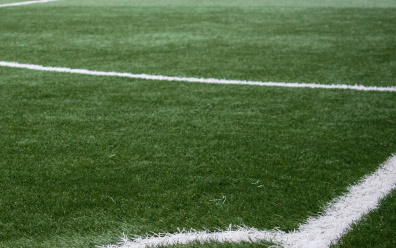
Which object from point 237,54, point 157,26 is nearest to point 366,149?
point 237,54

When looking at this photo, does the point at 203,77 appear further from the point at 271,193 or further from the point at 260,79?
the point at 271,193

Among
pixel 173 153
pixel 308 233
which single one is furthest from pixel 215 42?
pixel 308 233

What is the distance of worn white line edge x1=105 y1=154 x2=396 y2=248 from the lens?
2131mm

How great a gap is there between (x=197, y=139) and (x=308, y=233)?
3.97 ft

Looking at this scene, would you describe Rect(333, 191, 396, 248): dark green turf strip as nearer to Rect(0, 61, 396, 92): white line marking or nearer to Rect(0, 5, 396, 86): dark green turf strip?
Rect(0, 61, 396, 92): white line marking

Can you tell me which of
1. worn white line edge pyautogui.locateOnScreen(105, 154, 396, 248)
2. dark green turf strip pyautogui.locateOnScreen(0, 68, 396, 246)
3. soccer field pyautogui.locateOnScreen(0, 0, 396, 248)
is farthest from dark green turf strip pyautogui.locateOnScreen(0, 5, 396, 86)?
worn white line edge pyautogui.locateOnScreen(105, 154, 396, 248)

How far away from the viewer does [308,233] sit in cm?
220

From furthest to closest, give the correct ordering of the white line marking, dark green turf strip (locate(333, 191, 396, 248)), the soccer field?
the white line marking → the soccer field → dark green turf strip (locate(333, 191, 396, 248))

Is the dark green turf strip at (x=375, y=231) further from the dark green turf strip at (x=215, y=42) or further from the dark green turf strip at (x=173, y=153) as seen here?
the dark green turf strip at (x=215, y=42)

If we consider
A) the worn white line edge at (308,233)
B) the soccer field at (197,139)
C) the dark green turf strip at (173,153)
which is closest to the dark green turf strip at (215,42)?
the soccer field at (197,139)

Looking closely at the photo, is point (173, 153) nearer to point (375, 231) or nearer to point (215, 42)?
point (375, 231)

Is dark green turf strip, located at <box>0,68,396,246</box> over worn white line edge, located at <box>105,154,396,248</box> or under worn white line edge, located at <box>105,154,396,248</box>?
over

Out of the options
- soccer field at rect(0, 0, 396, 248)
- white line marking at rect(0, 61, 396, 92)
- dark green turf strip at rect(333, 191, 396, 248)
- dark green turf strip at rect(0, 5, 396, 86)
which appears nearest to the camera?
dark green turf strip at rect(333, 191, 396, 248)

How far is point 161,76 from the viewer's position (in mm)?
4859
